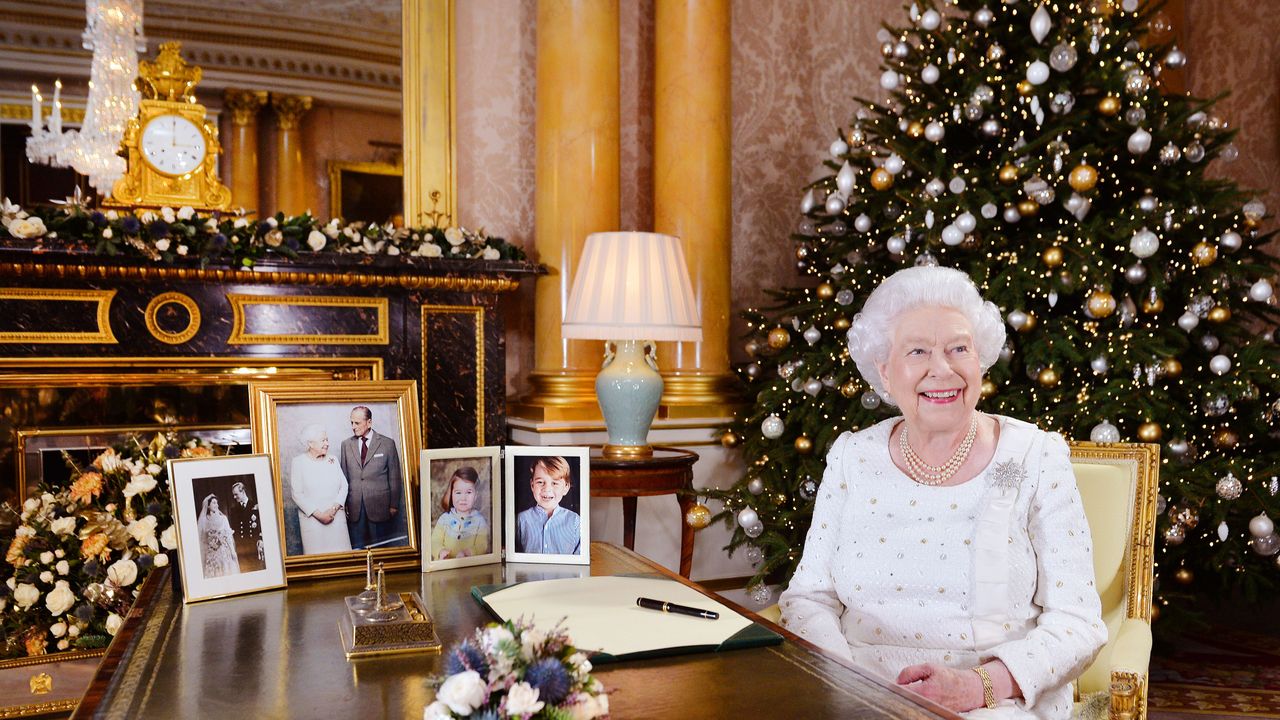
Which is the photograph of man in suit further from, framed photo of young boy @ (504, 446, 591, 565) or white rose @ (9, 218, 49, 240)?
white rose @ (9, 218, 49, 240)

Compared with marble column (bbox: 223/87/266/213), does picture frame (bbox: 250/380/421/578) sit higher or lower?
lower

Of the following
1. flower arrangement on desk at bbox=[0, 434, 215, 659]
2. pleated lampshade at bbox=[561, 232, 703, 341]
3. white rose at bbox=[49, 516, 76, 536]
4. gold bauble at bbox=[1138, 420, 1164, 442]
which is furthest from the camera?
pleated lampshade at bbox=[561, 232, 703, 341]

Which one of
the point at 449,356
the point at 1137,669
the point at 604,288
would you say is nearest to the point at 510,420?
the point at 449,356

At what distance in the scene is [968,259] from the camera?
11.8ft

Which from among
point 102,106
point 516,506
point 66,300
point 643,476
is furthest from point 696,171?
point 516,506

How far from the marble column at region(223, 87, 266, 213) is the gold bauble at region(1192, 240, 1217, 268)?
3432 mm

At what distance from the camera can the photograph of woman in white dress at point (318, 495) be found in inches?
64.8

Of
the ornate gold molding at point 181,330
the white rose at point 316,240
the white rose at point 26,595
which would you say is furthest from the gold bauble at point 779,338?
the white rose at point 26,595

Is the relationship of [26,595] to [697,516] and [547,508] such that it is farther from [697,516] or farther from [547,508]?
[697,516]

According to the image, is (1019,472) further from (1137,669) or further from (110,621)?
(110,621)

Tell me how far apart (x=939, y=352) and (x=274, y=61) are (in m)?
3.16

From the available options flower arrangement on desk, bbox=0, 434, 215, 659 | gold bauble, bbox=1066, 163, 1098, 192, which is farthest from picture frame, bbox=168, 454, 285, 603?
gold bauble, bbox=1066, 163, 1098, 192

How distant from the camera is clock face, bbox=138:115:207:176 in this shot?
3691 millimetres

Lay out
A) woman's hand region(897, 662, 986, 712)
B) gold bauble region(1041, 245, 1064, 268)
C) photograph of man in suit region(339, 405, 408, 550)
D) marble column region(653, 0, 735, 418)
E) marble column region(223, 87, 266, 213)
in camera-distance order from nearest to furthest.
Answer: woman's hand region(897, 662, 986, 712) → photograph of man in suit region(339, 405, 408, 550) → gold bauble region(1041, 245, 1064, 268) → marble column region(223, 87, 266, 213) → marble column region(653, 0, 735, 418)
